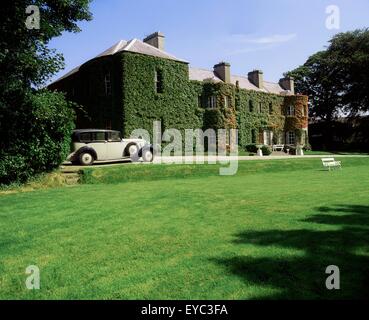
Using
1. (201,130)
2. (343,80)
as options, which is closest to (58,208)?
(201,130)

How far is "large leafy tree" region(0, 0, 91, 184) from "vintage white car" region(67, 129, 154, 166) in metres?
2.81

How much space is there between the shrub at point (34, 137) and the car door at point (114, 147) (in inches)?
159

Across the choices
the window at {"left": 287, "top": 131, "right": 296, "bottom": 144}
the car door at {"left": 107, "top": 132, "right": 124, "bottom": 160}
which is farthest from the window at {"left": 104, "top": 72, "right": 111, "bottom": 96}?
the window at {"left": 287, "top": 131, "right": 296, "bottom": 144}

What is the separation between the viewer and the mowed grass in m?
4.27

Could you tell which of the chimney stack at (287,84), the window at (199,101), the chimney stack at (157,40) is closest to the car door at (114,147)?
the window at (199,101)

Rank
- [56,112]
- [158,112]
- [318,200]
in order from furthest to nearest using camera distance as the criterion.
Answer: [158,112] < [56,112] < [318,200]

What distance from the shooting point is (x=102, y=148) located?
18.8m

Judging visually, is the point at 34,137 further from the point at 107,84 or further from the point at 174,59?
the point at 174,59

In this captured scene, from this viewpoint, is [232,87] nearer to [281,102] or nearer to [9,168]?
[281,102]

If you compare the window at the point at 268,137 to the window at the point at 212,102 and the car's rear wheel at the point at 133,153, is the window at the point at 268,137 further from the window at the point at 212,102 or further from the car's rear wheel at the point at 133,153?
the car's rear wheel at the point at 133,153

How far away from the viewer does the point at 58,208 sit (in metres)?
9.04

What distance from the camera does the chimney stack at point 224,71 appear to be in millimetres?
40000

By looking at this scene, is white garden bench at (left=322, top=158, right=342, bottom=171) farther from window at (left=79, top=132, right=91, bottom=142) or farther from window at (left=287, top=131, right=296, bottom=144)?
window at (left=287, top=131, right=296, bottom=144)

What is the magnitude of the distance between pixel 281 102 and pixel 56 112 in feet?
121
